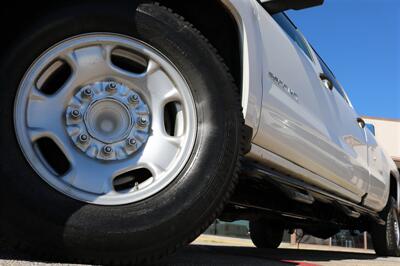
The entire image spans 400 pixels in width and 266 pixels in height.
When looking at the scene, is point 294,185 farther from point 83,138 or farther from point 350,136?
point 83,138

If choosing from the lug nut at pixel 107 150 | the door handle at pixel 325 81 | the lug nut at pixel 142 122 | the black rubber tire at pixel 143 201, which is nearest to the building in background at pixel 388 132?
the door handle at pixel 325 81

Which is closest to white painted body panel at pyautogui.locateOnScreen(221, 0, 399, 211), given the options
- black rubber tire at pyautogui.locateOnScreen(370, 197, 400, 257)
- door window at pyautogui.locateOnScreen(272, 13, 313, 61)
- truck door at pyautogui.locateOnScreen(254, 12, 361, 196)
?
truck door at pyautogui.locateOnScreen(254, 12, 361, 196)

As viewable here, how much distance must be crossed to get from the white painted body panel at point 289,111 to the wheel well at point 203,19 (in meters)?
0.07

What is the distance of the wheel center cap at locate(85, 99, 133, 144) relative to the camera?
82.8 inches

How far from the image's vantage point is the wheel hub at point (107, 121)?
2082 millimetres

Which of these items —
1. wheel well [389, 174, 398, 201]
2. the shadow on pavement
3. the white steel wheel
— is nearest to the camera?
the white steel wheel

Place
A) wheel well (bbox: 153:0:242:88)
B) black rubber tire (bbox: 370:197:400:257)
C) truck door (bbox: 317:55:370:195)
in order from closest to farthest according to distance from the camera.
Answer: wheel well (bbox: 153:0:242:88) < truck door (bbox: 317:55:370:195) < black rubber tire (bbox: 370:197:400:257)

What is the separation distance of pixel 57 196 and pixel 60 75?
0.56 m

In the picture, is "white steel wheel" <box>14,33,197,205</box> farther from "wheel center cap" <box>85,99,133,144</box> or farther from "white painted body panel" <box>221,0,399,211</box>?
"white painted body panel" <box>221,0,399,211</box>

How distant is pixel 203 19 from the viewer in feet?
8.23

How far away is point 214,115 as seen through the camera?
219 cm

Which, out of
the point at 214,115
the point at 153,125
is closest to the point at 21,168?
the point at 153,125

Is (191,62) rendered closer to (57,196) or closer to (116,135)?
(116,135)

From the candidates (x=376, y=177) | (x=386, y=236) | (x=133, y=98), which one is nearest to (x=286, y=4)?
(x=133, y=98)
